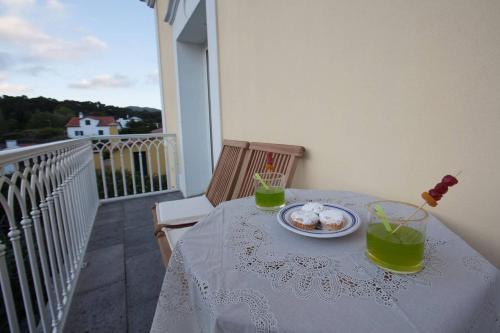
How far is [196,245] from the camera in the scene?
60cm

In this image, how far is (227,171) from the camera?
A: 198 centimetres

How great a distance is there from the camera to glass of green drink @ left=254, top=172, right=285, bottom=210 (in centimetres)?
83

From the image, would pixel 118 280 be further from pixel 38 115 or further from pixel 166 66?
pixel 166 66

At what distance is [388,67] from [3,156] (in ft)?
4.81

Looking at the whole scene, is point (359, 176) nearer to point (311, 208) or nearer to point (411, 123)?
point (411, 123)

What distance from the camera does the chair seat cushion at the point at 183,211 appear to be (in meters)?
1.48

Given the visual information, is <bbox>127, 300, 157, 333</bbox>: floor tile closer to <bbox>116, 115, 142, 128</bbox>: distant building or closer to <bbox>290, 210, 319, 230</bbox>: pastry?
<bbox>290, 210, 319, 230</bbox>: pastry

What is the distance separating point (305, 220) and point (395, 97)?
1.96ft

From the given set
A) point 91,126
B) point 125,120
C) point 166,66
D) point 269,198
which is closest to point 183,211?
point 269,198

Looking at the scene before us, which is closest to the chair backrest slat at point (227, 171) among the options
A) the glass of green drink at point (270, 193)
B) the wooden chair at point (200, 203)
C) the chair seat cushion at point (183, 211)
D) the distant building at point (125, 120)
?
the wooden chair at point (200, 203)

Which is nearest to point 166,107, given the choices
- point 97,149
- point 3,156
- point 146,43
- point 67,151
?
point 97,149

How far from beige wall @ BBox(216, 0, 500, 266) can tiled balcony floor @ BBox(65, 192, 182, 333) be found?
1.30 meters

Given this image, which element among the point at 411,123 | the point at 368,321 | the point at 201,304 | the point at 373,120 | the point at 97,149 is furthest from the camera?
the point at 97,149

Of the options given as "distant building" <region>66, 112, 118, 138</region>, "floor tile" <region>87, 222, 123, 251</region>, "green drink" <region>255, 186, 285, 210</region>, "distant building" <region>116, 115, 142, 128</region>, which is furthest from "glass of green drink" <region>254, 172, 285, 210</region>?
"distant building" <region>116, 115, 142, 128</region>
